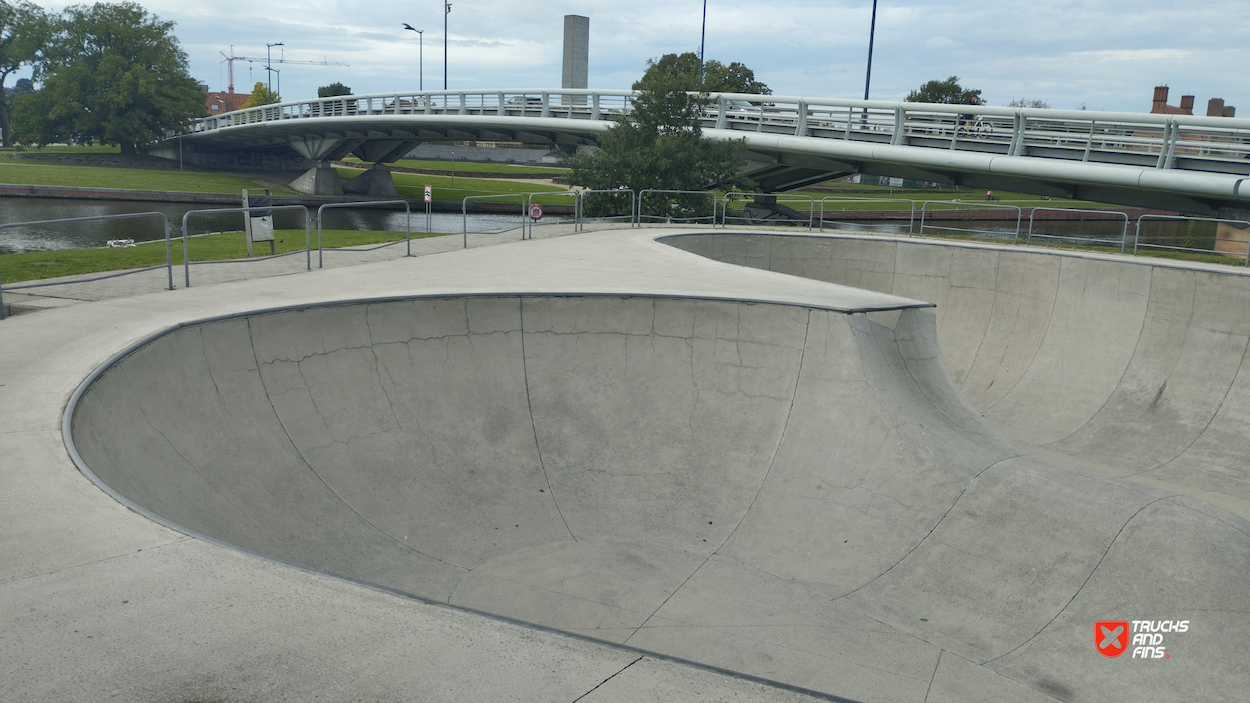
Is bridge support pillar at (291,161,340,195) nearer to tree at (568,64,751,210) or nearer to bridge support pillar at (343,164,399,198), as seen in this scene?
bridge support pillar at (343,164,399,198)

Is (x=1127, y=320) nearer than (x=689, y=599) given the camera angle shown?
No

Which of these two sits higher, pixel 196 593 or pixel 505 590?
pixel 196 593

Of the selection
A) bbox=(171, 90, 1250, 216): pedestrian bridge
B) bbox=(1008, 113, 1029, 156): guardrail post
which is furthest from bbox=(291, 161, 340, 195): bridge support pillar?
bbox=(1008, 113, 1029, 156): guardrail post

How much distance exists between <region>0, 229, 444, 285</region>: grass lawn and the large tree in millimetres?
49968

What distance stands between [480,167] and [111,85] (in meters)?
32.5

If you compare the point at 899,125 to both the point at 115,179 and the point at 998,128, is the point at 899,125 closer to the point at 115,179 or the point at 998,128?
the point at 998,128

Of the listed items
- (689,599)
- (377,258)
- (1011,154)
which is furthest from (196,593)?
(1011,154)

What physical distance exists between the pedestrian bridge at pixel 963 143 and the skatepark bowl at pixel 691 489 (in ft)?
34.2

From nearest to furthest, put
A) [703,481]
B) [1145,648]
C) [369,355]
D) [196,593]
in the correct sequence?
[196,593], [1145,648], [703,481], [369,355]

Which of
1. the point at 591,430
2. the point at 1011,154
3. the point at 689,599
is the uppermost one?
the point at 1011,154

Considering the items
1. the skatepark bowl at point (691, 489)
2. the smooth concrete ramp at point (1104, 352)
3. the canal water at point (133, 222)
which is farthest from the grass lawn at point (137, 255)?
the smooth concrete ramp at point (1104, 352)

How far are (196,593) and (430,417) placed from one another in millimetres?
5768

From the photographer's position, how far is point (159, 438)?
295 inches

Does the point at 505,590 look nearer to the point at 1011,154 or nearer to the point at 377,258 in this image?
the point at 377,258
